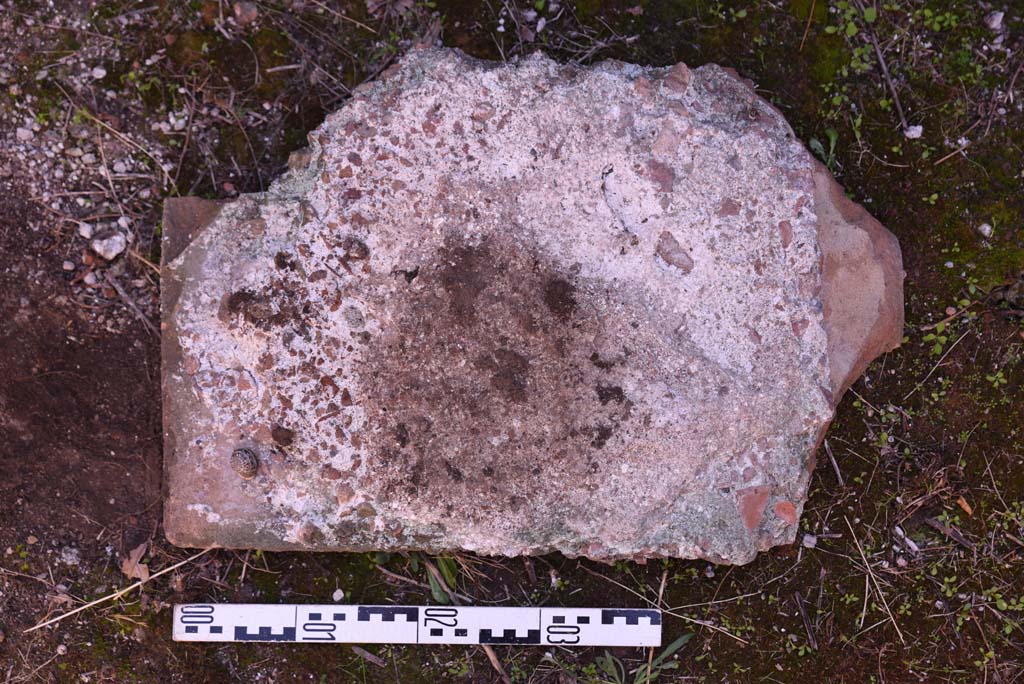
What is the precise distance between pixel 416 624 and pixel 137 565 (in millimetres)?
1131

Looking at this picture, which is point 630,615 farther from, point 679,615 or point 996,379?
point 996,379

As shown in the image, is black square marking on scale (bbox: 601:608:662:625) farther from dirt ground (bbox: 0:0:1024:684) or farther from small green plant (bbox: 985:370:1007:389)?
small green plant (bbox: 985:370:1007:389)

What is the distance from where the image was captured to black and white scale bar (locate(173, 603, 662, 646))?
273 cm

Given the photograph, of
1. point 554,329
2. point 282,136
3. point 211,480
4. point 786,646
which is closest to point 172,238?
point 282,136

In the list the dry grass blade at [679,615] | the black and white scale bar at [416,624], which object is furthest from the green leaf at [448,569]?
the dry grass blade at [679,615]

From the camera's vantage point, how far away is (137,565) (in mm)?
2715

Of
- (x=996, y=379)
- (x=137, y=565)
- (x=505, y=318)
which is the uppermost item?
(x=505, y=318)

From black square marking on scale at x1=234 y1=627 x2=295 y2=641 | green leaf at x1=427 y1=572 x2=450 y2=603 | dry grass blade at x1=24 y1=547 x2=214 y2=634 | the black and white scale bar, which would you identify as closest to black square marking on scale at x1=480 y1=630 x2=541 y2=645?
the black and white scale bar

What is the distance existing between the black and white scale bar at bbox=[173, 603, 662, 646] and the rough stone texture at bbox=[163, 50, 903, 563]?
0.54m

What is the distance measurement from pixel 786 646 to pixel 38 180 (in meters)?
3.56

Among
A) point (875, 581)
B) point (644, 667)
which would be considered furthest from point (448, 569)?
point (875, 581)

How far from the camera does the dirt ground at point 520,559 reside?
2684 millimetres

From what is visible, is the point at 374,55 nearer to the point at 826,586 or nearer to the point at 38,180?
the point at 38,180

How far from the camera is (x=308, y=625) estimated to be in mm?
2750
